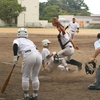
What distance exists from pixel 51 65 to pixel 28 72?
4375 mm

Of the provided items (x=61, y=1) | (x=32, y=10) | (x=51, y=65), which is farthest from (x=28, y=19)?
(x=61, y=1)

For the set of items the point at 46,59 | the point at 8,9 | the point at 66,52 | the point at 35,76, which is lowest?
the point at 8,9

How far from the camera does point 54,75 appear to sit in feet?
37.3

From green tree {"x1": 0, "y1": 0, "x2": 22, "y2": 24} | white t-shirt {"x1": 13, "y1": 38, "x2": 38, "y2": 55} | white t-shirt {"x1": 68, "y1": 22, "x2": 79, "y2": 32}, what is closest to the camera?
white t-shirt {"x1": 13, "y1": 38, "x2": 38, "y2": 55}

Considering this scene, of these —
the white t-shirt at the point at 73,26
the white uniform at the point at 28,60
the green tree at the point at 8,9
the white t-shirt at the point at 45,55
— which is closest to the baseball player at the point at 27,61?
the white uniform at the point at 28,60

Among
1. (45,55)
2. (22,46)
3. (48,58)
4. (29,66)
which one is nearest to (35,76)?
(29,66)

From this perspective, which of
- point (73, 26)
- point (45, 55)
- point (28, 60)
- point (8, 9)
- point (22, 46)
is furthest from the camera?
point (8, 9)

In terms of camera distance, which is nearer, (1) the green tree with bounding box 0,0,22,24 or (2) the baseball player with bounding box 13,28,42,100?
(2) the baseball player with bounding box 13,28,42,100

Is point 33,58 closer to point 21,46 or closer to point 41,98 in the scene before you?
point 21,46

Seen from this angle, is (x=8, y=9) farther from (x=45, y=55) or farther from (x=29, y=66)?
(x=29, y=66)

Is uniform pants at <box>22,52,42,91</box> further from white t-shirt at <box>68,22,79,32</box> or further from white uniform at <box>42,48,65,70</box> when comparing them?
white t-shirt at <box>68,22,79,32</box>

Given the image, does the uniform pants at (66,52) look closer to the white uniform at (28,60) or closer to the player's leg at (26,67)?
the white uniform at (28,60)

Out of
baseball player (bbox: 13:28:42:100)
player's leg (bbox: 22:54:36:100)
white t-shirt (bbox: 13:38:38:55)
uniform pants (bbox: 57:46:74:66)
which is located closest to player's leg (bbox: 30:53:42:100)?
baseball player (bbox: 13:28:42:100)

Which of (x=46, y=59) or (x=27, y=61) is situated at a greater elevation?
(x=27, y=61)
